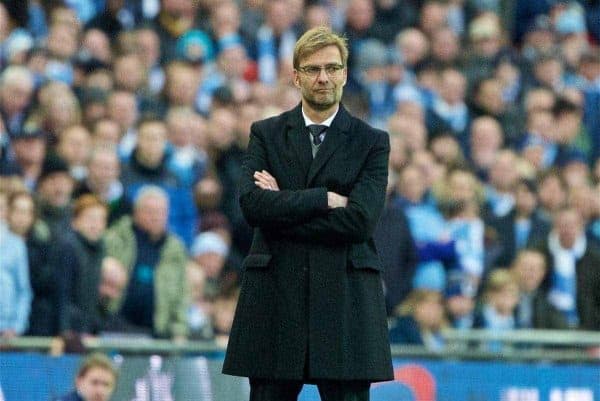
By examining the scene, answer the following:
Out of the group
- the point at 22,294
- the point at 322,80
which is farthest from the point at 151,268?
the point at 322,80

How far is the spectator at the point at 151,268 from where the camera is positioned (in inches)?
474

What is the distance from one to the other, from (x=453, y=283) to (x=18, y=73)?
150 inches

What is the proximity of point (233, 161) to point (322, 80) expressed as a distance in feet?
21.6

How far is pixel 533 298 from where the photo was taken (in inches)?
543

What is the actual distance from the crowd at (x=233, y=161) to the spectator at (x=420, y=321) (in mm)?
14

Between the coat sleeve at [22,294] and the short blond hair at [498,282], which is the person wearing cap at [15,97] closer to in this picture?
the coat sleeve at [22,294]

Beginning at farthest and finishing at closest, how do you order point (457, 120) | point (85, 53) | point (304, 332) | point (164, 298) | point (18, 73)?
point (457, 120), point (85, 53), point (18, 73), point (164, 298), point (304, 332)

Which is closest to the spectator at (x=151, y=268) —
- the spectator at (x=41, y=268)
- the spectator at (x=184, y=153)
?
the spectator at (x=41, y=268)

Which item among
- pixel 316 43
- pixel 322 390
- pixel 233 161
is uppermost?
pixel 316 43

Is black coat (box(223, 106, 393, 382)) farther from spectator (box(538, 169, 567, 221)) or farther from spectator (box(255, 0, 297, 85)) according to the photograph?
spectator (box(255, 0, 297, 85))

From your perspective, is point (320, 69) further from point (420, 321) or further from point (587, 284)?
point (587, 284)

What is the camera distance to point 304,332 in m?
7.29

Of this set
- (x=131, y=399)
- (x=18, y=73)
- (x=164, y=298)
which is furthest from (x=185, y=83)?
(x=131, y=399)

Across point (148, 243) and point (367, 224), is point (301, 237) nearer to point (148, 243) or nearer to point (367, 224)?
point (367, 224)
